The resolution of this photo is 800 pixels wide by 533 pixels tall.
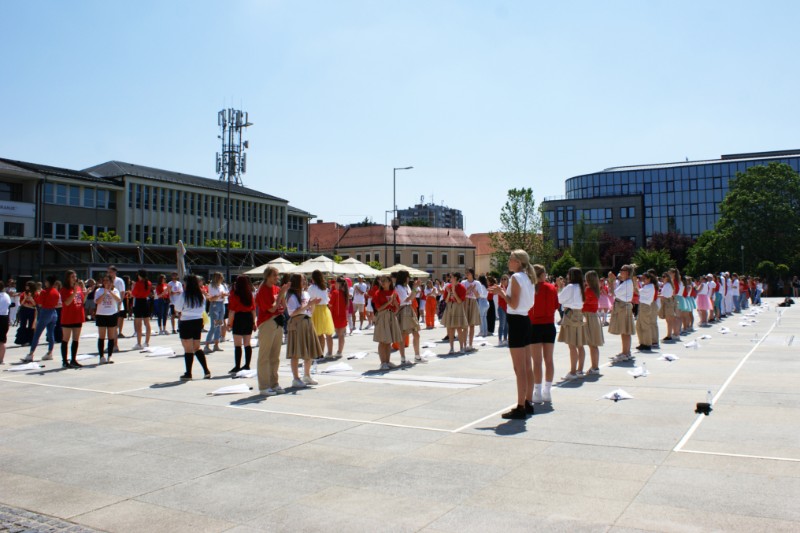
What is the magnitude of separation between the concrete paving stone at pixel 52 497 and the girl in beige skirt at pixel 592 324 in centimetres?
802

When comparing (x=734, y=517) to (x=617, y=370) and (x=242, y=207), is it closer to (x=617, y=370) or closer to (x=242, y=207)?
(x=617, y=370)

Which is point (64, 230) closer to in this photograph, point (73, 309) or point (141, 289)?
point (141, 289)

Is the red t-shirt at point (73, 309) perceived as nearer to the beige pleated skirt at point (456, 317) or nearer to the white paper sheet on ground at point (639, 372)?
the beige pleated skirt at point (456, 317)

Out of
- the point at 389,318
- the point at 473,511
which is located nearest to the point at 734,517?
the point at 473,511

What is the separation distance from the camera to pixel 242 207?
81.4m

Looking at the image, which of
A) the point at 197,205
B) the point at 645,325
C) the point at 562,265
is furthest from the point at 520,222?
the point at 645,325

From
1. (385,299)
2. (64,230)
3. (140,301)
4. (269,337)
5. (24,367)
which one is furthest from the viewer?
(64,230)

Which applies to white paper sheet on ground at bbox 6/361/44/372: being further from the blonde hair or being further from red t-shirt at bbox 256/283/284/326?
the blonde hair

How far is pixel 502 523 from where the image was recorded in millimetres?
4410

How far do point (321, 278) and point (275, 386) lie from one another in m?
2.62

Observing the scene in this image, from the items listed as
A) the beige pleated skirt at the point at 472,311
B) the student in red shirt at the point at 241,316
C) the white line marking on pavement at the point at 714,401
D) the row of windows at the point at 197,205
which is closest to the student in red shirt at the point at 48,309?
the student in red shirt at the point at 241,316

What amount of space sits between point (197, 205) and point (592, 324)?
234 feet

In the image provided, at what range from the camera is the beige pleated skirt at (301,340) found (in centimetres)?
1013

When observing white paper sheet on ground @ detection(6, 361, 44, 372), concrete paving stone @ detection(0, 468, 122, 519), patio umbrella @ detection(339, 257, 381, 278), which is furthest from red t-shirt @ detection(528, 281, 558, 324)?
patio umbrella @ detection(339, 257, 381, 278)
